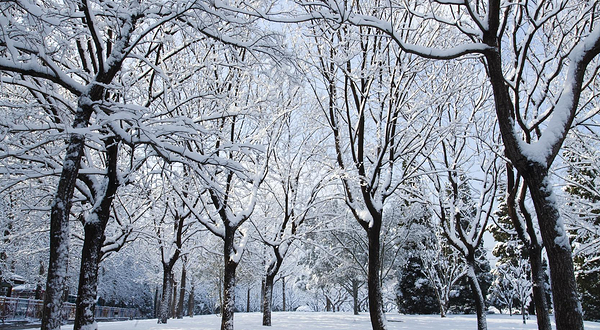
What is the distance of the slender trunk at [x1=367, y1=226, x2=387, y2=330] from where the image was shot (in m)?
7.97

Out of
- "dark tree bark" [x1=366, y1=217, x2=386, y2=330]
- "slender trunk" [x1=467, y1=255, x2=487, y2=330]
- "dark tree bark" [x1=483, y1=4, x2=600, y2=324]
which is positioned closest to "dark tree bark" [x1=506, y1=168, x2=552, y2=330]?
"slender trunk" [x1=467, y1=255, x2=487, y2=330]

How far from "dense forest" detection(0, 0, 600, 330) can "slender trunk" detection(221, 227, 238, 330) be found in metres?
0.04

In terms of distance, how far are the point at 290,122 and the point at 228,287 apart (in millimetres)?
8030

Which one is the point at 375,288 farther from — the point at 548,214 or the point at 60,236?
the point at 60,236

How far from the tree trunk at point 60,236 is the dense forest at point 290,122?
0.08ft

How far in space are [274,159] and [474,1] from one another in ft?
30.8

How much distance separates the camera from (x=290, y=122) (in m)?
16.2

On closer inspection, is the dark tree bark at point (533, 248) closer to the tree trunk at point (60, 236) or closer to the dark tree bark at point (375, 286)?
the dark tree bark at point (375, 286)

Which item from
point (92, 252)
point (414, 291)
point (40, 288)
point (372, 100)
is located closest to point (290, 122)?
point (372, 100)

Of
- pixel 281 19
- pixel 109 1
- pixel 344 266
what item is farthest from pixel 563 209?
pixel 344 266

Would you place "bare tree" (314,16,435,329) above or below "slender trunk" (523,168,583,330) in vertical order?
above

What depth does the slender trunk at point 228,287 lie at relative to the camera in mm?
9867

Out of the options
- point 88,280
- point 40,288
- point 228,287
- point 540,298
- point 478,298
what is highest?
point 88,280

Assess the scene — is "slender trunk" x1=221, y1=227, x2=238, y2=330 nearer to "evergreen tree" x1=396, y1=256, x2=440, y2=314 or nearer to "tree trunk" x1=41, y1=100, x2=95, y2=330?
"tree trunk" x1=41, y1=100, x2=95, y2=330
